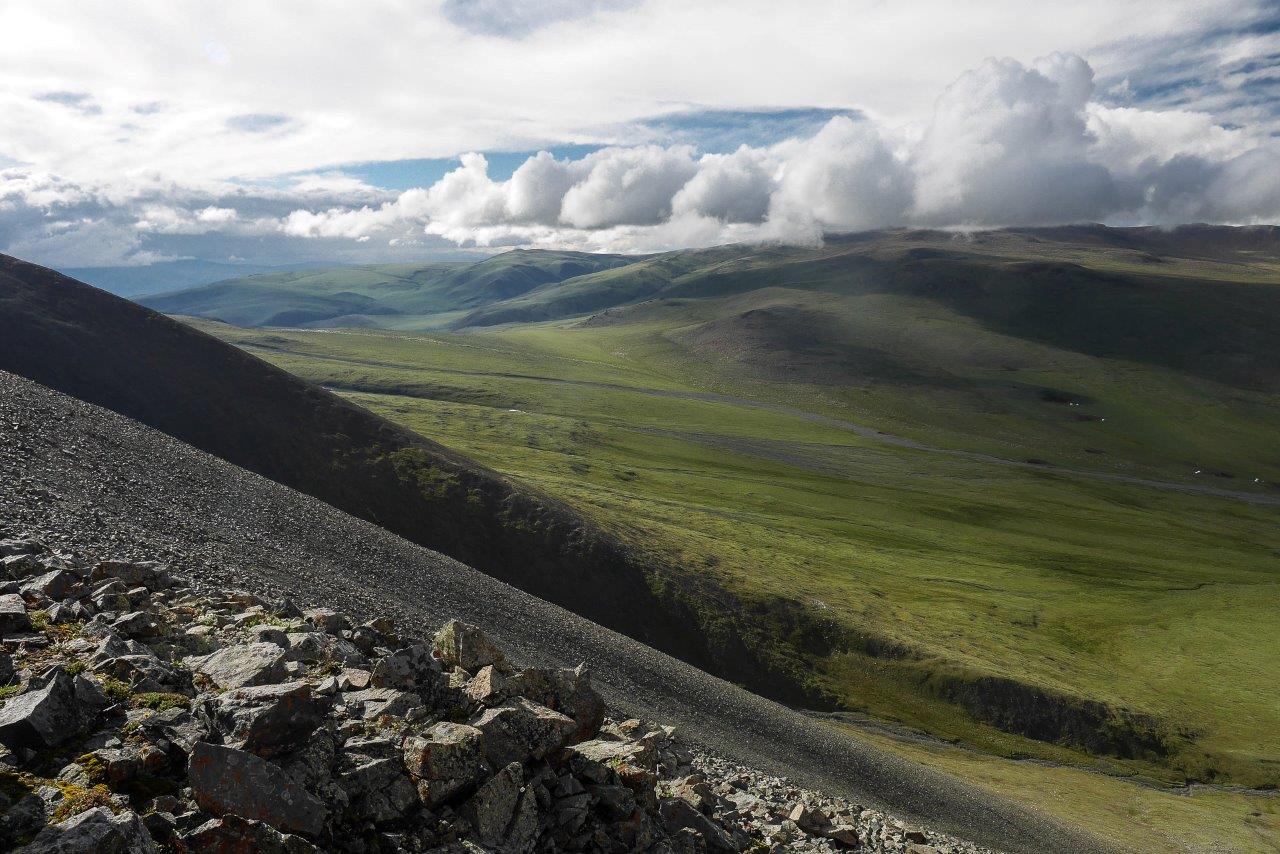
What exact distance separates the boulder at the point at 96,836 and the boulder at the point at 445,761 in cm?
571

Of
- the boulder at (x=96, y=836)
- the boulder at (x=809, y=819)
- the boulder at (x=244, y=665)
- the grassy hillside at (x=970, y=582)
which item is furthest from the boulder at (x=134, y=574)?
the grassy hillside at (x=970, y=582)

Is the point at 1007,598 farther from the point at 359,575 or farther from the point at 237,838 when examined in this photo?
the point at 237,838

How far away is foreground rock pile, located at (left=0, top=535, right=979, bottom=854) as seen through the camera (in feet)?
47.3

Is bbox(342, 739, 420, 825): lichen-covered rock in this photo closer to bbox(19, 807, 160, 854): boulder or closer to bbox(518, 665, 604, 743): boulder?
bbox(19, 807, 160, 854): boulder

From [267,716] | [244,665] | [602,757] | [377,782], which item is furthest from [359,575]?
[267,716]

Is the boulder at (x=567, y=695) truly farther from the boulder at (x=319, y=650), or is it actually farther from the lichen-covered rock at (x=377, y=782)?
the boulder at (x=319, y=650)

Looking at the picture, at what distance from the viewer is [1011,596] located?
120250 mm

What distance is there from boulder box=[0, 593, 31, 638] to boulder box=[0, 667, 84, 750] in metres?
4.58

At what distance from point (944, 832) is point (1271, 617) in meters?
121

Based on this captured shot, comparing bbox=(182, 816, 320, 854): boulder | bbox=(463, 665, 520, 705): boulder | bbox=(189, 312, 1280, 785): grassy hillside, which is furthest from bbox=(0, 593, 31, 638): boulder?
bbox=(189, 312, 1280, 785): grassy hillside

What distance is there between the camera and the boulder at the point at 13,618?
61.8ft

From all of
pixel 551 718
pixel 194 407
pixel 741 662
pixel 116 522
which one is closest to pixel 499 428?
A: pixel 194 407

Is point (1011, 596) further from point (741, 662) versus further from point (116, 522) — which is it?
point (116, 522)

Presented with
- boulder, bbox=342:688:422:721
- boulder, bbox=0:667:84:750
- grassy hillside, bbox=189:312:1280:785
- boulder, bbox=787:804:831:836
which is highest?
boulder, bbox=0:667:84:750
